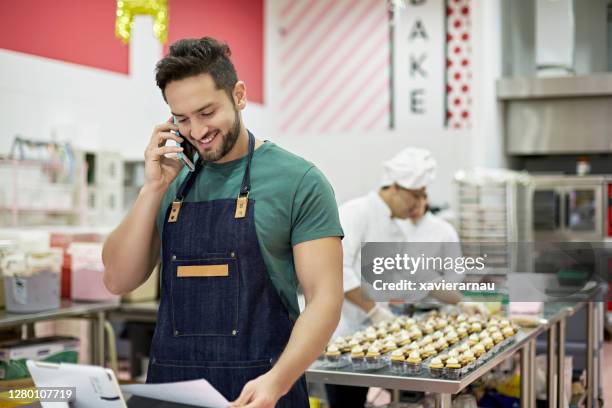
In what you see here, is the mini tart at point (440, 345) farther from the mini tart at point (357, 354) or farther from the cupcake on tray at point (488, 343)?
the mini tart at point (357, 354)

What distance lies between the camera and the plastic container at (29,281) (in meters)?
3.98

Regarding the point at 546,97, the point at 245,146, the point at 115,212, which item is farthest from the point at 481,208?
the point at 245,146

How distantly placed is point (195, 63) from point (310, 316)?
601 millimetres

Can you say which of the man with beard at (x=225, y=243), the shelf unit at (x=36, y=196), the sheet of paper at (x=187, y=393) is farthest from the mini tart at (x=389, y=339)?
the shelf unit at (x=36, y=196)

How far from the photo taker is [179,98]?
1.80 m

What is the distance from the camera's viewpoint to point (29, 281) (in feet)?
13.1

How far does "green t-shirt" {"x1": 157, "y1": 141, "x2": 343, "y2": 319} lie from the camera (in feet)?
5.94

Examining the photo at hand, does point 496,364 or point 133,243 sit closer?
point 133,243

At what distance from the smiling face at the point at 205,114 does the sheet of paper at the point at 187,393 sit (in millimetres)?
564

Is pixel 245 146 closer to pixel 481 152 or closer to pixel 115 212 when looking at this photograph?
pixel 115 212

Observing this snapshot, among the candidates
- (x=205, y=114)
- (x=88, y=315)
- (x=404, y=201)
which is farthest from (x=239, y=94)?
(x=88, y=315)

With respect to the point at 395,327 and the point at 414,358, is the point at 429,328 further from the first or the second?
the point at 414,358

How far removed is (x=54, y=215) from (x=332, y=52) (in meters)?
4.11

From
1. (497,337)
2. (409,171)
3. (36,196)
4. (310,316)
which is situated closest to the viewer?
(310,316)
